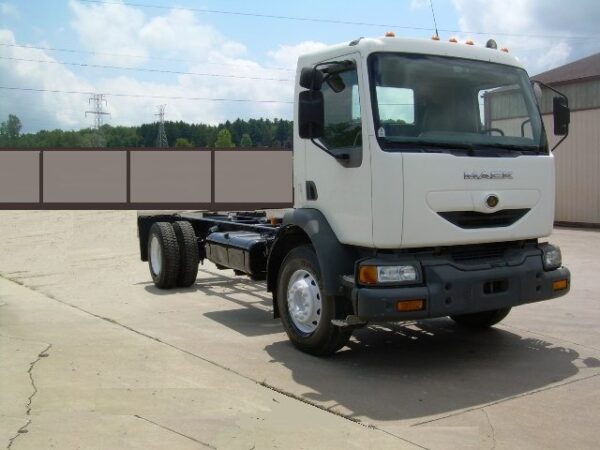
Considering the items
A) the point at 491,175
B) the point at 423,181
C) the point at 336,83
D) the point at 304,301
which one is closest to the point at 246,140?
the point at 304,301

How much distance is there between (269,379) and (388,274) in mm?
1378

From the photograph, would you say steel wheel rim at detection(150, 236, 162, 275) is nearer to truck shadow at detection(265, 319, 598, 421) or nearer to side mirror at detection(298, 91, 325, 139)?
truck shadow at detection(265, 319, 598, 421)

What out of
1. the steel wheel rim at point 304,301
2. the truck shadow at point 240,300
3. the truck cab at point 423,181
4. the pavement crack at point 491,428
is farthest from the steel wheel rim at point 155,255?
the pavement crack at point 491,428

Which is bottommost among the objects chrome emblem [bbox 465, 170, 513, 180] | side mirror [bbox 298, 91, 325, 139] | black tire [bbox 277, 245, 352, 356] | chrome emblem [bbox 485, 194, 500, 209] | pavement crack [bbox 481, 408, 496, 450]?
pavement crack [bbox 481, 408, 496, 450]

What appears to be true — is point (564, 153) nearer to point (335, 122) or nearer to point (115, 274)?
point (115, 274)

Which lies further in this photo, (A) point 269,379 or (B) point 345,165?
(B) point 345,165

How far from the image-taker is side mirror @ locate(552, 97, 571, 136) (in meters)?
6.70

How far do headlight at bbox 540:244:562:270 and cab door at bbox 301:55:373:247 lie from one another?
180cm

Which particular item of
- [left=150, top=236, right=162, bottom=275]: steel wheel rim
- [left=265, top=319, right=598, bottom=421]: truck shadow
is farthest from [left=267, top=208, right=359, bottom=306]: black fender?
[left=150, top=236, right=162, bottom=275]: steel wheel rim

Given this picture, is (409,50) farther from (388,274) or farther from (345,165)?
(388,274)

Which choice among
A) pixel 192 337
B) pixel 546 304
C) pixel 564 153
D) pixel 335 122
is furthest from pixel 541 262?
pixel 564 153

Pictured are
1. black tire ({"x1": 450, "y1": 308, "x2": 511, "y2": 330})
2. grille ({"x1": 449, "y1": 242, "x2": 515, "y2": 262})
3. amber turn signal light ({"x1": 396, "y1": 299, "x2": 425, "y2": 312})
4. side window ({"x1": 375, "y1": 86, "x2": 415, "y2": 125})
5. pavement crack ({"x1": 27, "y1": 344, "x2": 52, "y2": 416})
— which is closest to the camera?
pavement crack ({"x1": 27, "y1": 344, "x2": 52, "y2": 416})

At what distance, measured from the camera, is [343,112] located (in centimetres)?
602

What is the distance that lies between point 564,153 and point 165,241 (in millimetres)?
14751
